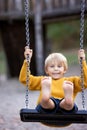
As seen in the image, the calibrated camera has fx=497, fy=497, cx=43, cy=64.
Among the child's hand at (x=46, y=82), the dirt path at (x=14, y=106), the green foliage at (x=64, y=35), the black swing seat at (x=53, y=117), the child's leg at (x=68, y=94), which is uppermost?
the child's hand at (x=46, y=82)

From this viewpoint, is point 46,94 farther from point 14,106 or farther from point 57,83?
point 14,106

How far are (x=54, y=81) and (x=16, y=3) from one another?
6.91 metres

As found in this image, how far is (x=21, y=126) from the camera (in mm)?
6285

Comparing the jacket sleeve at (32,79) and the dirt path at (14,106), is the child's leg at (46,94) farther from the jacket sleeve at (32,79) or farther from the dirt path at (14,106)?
the dirt path at (14,106)

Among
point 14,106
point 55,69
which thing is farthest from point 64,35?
point 55,69

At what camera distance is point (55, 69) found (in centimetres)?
459

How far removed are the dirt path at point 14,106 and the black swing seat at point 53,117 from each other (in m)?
1.83

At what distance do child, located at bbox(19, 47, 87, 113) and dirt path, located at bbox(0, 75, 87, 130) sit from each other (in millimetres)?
1667

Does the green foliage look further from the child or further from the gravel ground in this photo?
the child

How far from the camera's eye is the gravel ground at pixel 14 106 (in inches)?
246

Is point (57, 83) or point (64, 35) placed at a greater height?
point (57, 83)

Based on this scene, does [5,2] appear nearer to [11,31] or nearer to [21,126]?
[11,31]

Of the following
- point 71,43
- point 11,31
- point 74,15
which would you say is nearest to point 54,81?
point 74,15

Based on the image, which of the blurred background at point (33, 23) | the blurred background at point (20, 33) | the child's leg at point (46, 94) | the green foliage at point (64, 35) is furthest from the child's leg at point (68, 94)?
the green foliage at point (64, 35)
